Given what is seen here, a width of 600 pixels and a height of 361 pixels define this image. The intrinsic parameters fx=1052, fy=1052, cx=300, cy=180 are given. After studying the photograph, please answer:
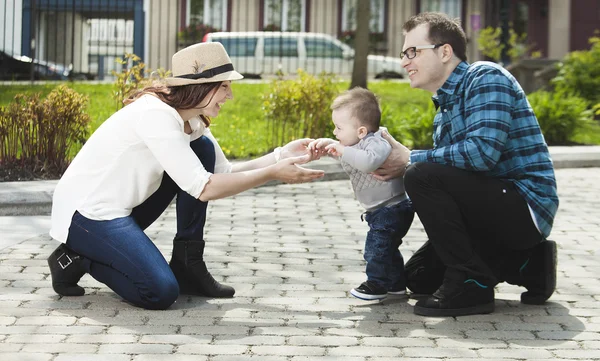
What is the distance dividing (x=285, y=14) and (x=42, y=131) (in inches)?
922

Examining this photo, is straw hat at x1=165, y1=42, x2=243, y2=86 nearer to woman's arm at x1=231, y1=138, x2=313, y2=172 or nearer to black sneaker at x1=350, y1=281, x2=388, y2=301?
woman's arm at x1=231, y1=138, x2=313, y2=172

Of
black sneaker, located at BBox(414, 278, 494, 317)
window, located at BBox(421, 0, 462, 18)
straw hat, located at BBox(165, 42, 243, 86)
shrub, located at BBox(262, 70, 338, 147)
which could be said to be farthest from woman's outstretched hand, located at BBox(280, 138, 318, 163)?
window, located at BBox(421, 0, 462, 18)

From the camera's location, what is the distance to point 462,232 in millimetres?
5062

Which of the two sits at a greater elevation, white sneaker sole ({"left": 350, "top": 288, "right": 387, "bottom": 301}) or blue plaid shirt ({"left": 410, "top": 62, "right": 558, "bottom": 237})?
blue plaid shirt ({"left": 410, "top": 62, "right": 558, "bottom": 237})

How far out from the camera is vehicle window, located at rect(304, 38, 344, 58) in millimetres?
26505

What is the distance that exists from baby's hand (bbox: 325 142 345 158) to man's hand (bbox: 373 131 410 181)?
0.22 m

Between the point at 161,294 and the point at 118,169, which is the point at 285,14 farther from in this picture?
the point at 161,294

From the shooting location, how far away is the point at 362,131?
17.0 ft

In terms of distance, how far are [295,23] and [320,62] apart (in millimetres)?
5899

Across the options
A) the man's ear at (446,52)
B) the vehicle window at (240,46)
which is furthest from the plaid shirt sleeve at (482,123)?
the vehicle window at (240,46)

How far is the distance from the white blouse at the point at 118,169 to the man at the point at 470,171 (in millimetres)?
1134

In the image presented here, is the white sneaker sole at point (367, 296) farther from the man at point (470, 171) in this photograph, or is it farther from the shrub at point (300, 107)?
the shrub at point (300, 107)

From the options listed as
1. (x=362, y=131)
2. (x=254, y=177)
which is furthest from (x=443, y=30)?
(x=254, y=177)

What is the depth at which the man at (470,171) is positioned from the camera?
16.4 feet
